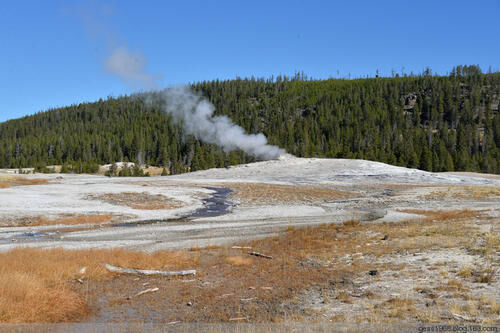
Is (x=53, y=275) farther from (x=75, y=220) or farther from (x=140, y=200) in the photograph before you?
(x=140, y=200)

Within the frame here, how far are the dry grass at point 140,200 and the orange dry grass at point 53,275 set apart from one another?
26.5 m

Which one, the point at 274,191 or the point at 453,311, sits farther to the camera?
the point at 274,191

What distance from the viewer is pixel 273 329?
10500 mm

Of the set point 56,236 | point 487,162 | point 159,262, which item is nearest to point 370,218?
point 159,262

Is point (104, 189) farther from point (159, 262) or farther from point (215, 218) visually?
point (159, 262)

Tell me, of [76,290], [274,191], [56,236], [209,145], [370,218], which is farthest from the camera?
[209,145]

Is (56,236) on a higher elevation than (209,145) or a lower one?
lower

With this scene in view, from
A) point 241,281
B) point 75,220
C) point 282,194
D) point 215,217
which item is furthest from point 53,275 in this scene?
point 282,194

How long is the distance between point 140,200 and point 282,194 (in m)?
20.4

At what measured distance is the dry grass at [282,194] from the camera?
182ft

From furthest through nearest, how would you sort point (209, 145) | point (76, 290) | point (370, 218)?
point (209, 145) → point (370, 218) → point (76, 290)

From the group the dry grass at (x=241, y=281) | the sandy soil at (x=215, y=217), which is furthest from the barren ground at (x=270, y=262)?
the sandy soil at (x=215, y=217)

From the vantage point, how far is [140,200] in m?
50.8

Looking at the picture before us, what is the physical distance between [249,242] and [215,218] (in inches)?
546
